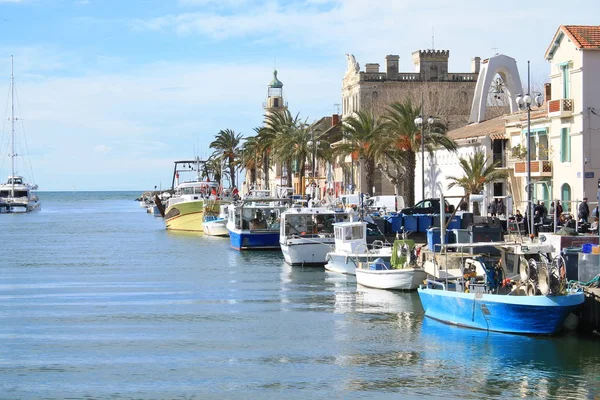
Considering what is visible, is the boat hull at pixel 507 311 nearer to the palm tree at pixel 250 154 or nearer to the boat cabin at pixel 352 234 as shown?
the boat cabin at pixel 352 234

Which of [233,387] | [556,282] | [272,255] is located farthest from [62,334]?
[272,255]

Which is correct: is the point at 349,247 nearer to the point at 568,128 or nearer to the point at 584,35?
the point at 568,128

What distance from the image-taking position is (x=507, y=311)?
98.7ft

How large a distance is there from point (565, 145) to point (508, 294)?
24.5 m

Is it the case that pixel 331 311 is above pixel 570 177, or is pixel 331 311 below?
below

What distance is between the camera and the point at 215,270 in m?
54.3

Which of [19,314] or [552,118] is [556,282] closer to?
[19,314]

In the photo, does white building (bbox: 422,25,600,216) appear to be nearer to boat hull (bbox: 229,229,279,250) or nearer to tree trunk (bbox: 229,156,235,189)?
boat hull (bbox: 229,229,279,250)

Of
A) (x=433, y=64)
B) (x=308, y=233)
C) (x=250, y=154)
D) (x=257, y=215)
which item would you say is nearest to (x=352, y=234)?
(x=308, y=233)

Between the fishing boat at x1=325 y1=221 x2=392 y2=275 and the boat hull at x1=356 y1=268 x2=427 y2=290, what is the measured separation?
4087mm

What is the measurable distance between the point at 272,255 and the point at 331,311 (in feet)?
84.8

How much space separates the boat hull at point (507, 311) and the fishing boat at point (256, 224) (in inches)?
1314

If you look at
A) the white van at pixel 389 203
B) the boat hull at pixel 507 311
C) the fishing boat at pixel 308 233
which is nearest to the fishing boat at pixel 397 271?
the boat hull at pixel 507 311

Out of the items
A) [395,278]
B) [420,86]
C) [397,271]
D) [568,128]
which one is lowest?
[395,278]
